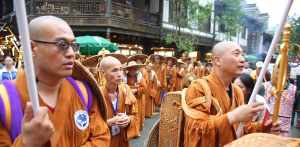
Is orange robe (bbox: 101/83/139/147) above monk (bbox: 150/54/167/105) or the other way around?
above

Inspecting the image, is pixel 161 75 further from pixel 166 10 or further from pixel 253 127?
pixel 253 127

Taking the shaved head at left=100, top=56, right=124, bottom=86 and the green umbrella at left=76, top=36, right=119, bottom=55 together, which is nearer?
the shaved head at left=100, top=56, right=124, bottom=86

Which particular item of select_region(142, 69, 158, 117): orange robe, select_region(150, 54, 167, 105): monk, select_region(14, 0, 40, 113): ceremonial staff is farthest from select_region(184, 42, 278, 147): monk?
select_region(150, 54, 167, 105): monk

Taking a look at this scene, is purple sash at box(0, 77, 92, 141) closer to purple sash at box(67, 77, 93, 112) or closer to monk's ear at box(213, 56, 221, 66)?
purple sash at box(67, 77, 93, 112)

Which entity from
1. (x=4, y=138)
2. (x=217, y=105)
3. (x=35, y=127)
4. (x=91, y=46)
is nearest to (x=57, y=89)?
(x=4, y=138)

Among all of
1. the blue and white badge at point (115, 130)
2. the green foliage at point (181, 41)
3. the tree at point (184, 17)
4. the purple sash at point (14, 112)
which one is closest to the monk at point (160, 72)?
the tree at point (184, 17)

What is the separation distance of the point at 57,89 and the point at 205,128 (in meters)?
1.19

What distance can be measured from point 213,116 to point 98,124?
99 cm

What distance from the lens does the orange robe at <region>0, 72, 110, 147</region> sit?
1856mm

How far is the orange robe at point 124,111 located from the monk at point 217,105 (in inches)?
34.5

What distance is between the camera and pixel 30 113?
52.3 inches

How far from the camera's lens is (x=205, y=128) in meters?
2.72

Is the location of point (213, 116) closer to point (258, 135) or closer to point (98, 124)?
point (98, 124)

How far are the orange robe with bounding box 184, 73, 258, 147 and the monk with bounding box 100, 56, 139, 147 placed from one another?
2.55 feet
